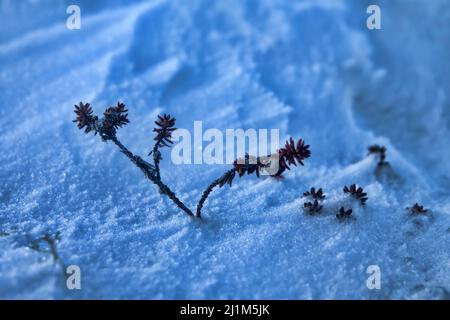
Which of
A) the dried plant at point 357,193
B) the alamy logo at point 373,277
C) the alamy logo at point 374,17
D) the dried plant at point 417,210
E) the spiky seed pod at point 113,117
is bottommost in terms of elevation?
the alamy logo at point 373,277

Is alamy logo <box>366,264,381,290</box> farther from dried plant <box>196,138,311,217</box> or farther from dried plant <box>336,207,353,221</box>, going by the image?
dried plant <box>196,138,311,217</box>

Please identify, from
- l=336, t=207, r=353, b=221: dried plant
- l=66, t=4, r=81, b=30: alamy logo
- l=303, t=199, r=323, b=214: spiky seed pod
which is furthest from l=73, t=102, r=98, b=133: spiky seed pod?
l=66, t=4, r=81, b=30: alamy logo

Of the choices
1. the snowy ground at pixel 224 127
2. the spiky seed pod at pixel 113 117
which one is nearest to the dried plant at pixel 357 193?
the snowy ground at pixel 224 127

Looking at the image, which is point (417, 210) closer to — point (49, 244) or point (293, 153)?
point (293, 153)

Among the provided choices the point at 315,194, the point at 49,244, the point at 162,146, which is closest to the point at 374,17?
the point at 315,194

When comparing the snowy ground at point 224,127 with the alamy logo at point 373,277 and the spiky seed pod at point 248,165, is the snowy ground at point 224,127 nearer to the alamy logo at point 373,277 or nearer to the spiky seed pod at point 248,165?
the alamy logo at point 373,277
